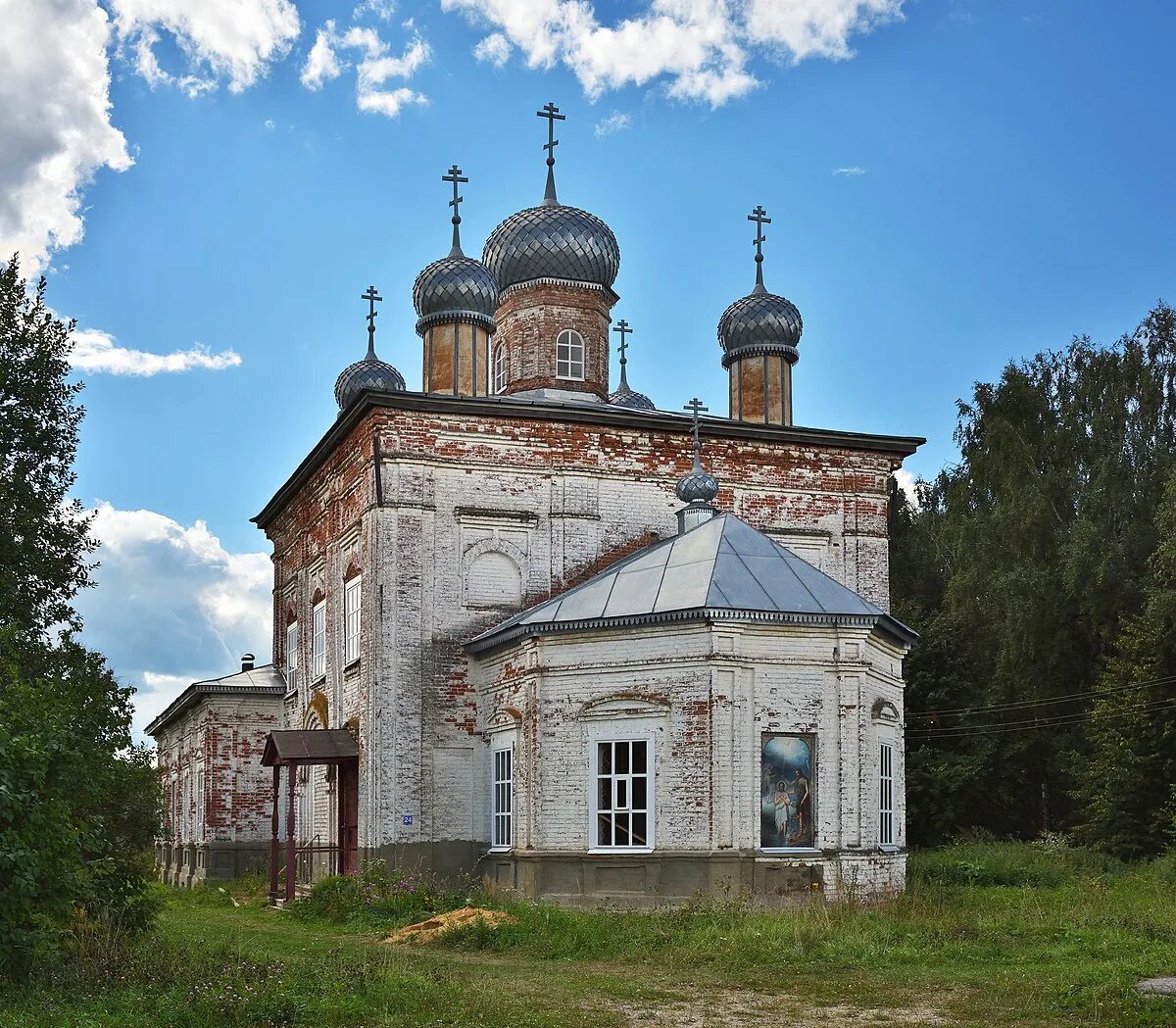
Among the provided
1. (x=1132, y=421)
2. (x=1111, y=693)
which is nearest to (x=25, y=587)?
(x=1111, y=693)

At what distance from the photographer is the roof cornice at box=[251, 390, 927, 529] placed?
20.3 m

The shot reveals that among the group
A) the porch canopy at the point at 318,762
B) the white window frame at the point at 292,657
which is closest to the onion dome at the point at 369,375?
the white window frame at the point at 292,657

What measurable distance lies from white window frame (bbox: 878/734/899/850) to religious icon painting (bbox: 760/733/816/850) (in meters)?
1.49

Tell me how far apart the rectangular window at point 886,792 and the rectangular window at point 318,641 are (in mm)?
9372

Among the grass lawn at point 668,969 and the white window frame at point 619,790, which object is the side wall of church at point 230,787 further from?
the white window frame at point 619,790

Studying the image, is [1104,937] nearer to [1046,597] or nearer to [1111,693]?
[1111,693]

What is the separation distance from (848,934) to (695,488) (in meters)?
8.31

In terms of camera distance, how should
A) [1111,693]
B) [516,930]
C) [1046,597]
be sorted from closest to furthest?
[516,930] → [1111,693] → [1046,597]

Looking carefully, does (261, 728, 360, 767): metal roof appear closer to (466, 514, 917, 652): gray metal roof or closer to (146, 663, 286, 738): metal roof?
(466, 514, 917, 652): gray metal roof

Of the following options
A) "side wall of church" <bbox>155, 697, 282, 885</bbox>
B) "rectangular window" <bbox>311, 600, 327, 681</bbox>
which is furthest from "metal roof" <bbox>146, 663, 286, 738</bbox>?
"rectangular window" <bbox>311, 600, 327, 681</bbox>

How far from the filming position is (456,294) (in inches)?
925

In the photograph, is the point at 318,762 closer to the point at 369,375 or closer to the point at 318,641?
the point at 318,641

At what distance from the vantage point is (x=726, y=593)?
17.1m

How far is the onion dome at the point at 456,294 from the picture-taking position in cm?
2348
